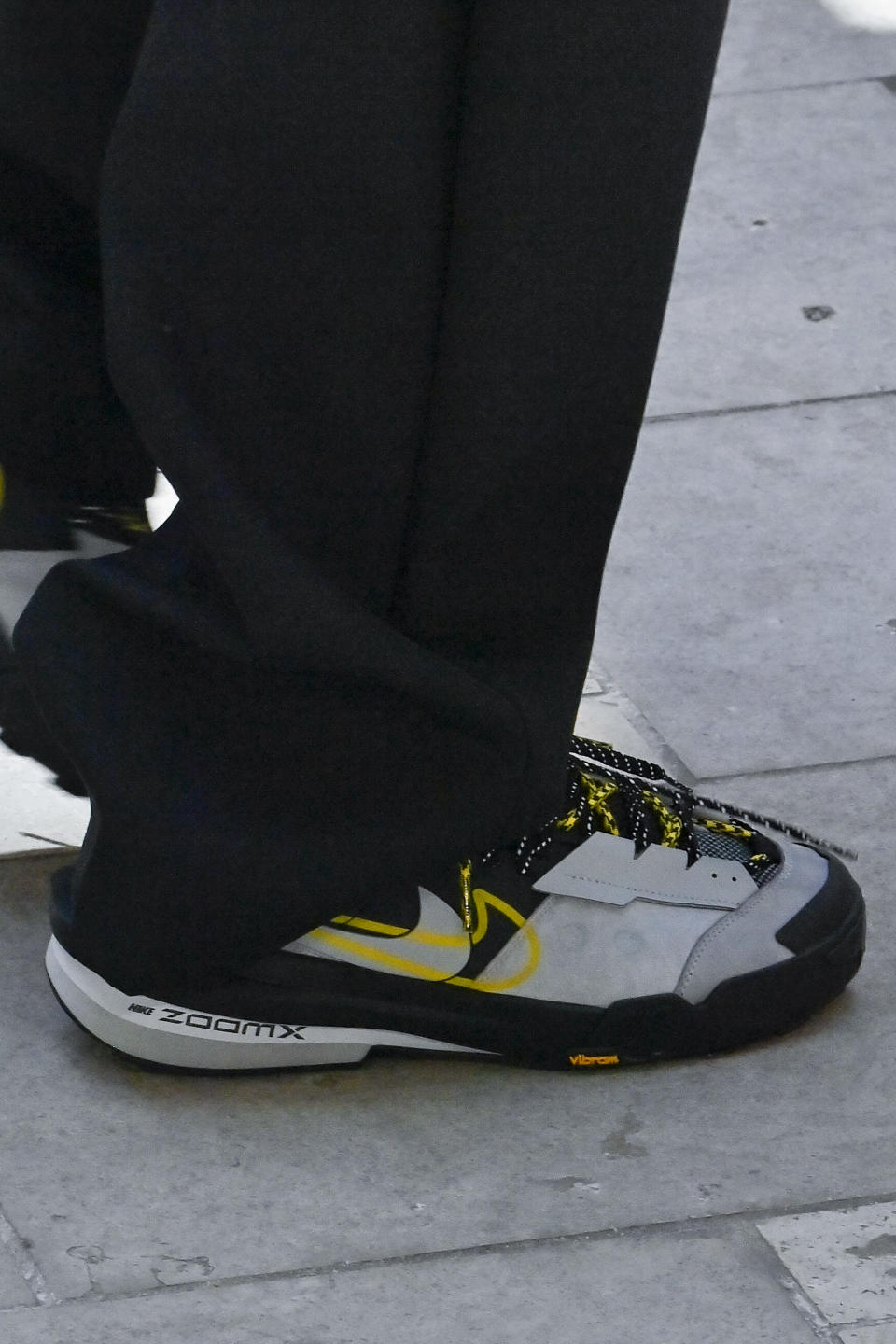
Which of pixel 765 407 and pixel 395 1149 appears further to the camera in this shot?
pixel 765 407

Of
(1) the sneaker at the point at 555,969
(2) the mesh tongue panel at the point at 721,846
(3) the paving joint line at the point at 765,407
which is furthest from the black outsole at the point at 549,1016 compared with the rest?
(3) the paving joint line at the point at 765,407

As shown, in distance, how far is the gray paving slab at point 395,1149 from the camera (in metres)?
1.30

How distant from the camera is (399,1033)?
148cm

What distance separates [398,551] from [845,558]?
3.34 ft

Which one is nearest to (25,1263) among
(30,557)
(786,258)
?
(30,557)

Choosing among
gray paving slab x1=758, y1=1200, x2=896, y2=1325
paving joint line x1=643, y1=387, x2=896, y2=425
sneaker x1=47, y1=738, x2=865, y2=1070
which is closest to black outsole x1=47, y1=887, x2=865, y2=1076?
sneaker x1=47, y1=738, x2=865, y2=1070

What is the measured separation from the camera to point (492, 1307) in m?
1.23

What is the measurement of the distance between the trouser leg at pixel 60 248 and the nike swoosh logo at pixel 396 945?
0.44 meters

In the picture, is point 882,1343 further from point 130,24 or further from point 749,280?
point 749,280

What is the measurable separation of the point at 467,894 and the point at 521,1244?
299mm

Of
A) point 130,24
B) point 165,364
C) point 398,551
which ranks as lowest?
point 398,551

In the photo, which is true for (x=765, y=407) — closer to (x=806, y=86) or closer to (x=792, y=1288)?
(x=806, y=86)

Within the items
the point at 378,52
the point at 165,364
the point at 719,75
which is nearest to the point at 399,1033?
the point at 165,364

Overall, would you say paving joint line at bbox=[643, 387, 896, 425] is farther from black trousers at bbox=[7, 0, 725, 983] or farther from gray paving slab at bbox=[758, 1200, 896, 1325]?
gray paving slab at bbox=[758, 1200, 896, 1325]
